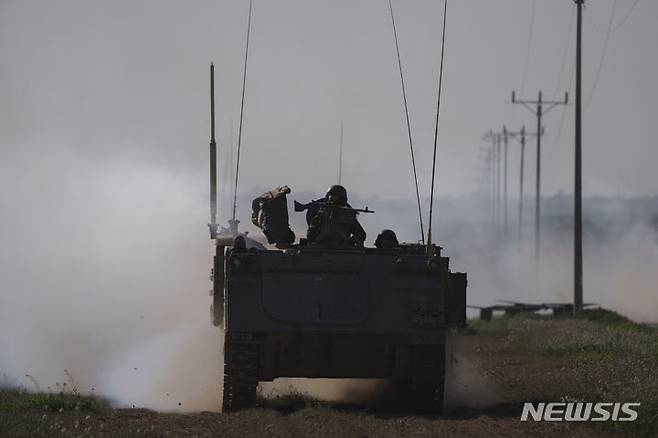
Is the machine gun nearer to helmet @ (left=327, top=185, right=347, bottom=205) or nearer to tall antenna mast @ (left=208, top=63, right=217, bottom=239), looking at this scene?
helmet @ (left=327, top=185, right=347, bottom=205)

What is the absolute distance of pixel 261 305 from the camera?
18234mm

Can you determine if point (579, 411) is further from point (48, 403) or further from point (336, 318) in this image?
point (48, 403)

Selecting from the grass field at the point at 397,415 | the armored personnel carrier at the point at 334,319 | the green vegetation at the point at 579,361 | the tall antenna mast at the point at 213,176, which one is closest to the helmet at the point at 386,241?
the armored personnel carrier at the point at 334,319

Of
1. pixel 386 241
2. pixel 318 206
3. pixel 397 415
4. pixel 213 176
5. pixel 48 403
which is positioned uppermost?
pixel 213 176

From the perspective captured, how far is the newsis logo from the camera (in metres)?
16.8

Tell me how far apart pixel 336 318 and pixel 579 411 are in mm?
3138

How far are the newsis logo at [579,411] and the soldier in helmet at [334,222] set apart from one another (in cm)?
330

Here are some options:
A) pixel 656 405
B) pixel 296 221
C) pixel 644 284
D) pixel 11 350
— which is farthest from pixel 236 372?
pixel 644 284

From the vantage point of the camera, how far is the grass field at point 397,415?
15.3 metres

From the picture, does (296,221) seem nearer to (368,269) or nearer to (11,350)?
(11,350)

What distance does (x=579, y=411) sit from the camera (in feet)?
57.7

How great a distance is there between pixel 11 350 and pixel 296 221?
19.9 feet

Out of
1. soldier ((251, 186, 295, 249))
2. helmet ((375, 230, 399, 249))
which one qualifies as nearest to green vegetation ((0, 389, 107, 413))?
soldier ((251, 186, 295, 249))

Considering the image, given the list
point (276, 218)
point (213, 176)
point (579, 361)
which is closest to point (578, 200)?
point (579, 361)
